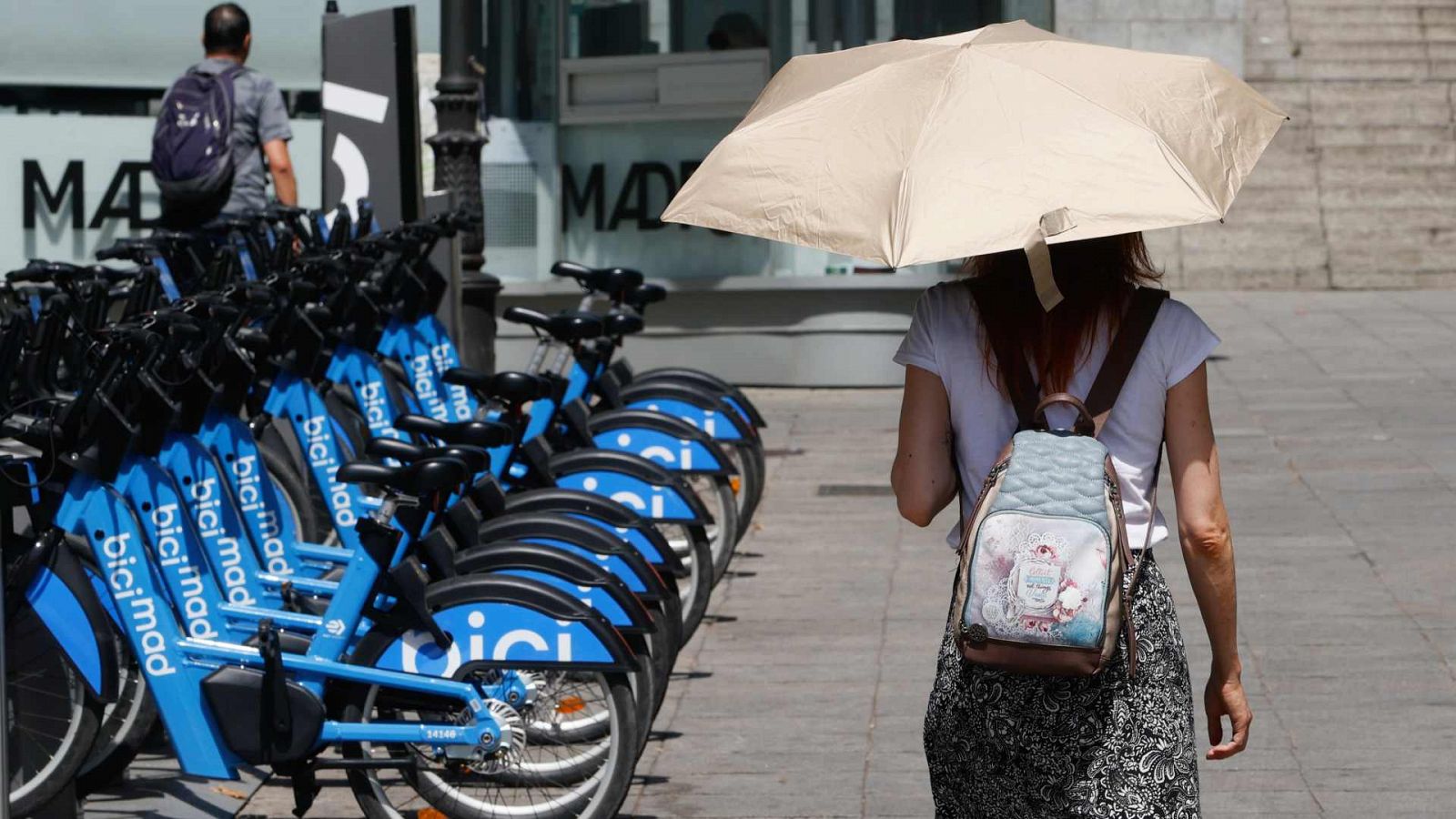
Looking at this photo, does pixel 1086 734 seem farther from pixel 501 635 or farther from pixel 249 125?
pixel 249 125

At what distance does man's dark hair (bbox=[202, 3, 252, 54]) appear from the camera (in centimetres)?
844

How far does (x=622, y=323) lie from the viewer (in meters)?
7.17

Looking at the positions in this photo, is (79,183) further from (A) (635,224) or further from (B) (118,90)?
(A) (635,224)

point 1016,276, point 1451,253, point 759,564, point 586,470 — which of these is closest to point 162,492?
point 586,470

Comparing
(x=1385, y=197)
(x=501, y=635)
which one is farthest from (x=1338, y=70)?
(x=501, y=635)

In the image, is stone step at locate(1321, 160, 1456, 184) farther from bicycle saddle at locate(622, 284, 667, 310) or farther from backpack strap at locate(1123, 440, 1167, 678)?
backpack strap at locate(1123, 440, 1167, 678)

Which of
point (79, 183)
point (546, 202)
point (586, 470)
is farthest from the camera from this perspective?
point (546, 202)

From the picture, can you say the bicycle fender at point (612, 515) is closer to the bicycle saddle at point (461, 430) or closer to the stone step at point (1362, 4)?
the bicycle saddle at point (461, 430)

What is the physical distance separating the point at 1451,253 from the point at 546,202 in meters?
10.1

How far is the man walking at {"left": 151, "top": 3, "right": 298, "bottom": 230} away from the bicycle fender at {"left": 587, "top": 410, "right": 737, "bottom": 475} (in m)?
2.44

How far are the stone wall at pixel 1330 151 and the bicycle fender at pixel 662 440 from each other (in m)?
13.3

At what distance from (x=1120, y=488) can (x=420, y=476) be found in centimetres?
206

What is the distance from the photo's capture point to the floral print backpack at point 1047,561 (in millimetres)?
2738

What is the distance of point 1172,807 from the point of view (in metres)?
2.96
